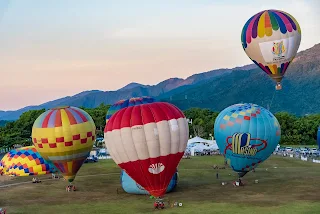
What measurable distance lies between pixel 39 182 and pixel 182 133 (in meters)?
17.3

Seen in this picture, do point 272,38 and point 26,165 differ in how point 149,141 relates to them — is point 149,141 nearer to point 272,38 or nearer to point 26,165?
point 272,38

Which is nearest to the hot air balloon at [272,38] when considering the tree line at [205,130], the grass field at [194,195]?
the grass field at [194,195]

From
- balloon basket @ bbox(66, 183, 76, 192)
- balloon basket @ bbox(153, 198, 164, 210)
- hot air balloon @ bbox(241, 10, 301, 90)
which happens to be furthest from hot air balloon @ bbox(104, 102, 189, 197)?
hot air balloon @ bbox(241, 10, 301, 90)

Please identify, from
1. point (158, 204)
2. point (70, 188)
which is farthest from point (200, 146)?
point (158, 204)

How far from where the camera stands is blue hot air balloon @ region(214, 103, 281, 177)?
32.3 metres

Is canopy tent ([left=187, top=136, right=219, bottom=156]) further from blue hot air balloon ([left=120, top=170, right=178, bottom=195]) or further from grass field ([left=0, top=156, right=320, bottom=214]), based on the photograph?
blue hot air balloon ([left=120, top=170, right=178, bottom=195])

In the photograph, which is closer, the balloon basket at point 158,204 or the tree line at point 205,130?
the balloon basket at point 158,204

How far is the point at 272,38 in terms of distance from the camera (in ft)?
122

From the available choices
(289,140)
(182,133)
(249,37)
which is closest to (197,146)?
(249,37)

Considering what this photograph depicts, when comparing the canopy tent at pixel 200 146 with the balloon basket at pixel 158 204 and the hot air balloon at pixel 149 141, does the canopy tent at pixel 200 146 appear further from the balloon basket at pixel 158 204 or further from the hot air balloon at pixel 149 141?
the hot air balloon at pixel 149 141

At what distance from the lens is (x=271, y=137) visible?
107 ft

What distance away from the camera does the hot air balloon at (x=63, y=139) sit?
33156 millimetres

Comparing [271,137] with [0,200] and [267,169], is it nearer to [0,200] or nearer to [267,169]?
[267,169]

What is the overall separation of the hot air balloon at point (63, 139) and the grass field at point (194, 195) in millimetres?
1952
